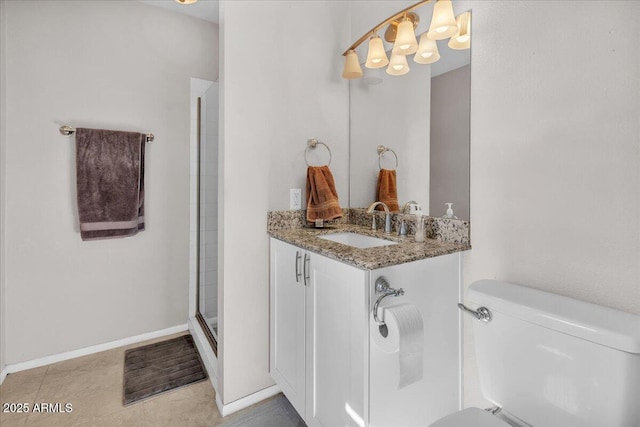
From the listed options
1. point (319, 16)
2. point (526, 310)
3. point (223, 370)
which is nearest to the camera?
point (526, 310)

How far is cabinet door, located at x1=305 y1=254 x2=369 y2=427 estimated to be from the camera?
1055 millimetres

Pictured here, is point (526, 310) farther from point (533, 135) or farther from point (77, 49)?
point (77, 49)

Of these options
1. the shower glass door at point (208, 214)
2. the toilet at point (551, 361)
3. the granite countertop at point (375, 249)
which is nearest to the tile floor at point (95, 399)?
the shower glass door at point (208, 214)

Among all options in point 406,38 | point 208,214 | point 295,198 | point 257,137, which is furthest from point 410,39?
point 208,214

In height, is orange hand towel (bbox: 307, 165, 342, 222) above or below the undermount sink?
above

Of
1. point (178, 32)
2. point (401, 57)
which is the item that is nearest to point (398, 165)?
point (401, 57)

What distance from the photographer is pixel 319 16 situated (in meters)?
1.83

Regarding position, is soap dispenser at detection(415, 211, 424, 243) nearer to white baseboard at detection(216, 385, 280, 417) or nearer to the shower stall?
white baseboard at detection(216, 385, 280, 417)

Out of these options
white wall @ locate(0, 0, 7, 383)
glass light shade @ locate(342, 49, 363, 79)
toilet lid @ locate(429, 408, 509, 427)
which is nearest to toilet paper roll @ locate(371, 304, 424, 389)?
toilet lid @ locate(429, 408, 509, 427)

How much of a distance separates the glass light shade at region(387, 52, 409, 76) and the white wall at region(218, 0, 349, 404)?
0.44 meters

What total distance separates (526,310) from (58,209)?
2687mm

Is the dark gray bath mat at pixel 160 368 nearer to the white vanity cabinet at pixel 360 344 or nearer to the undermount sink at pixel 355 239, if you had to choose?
the white vanity cabinet at pixel 360 344

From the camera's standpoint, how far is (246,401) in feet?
5.35

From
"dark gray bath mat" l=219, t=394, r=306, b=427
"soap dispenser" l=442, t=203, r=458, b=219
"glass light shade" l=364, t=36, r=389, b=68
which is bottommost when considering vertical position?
"dark gray bath mat" l=219, t=394, r=306, b=427
